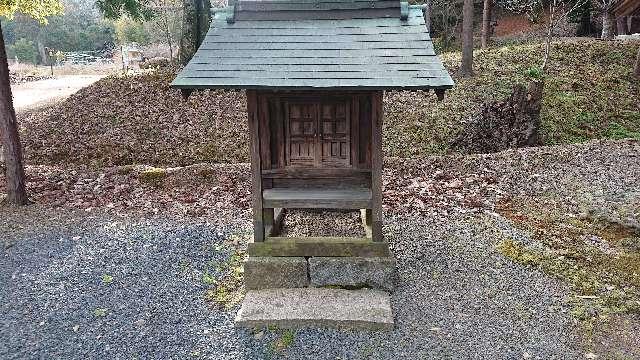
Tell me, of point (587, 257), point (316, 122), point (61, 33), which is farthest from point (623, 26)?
point (61, 33)

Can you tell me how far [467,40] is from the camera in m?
13.7

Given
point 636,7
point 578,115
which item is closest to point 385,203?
point 578,115

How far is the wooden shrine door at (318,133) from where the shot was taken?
5.45 metres

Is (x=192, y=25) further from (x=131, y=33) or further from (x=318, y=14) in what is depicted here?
(x=131, y=33)

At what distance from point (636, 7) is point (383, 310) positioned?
52.9ft

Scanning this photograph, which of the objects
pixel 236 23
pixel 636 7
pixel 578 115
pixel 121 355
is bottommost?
pixel 121 355

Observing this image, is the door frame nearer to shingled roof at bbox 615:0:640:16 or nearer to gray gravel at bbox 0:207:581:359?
gray gravel at bbox 0:207:581:359

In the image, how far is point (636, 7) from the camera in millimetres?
15781

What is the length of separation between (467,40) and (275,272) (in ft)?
34.9

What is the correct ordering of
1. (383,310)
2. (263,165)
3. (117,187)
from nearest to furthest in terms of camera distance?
(383,310), (263,165), (117,187)

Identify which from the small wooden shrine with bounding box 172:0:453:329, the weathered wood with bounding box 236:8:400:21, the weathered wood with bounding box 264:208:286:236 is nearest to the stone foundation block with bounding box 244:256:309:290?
the small wooden shrine with bounding box 172:0:453:329

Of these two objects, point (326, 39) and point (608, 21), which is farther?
point (608, 21)

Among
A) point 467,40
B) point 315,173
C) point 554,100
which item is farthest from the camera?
point 467,40

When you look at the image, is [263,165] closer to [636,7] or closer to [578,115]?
[578,115]
